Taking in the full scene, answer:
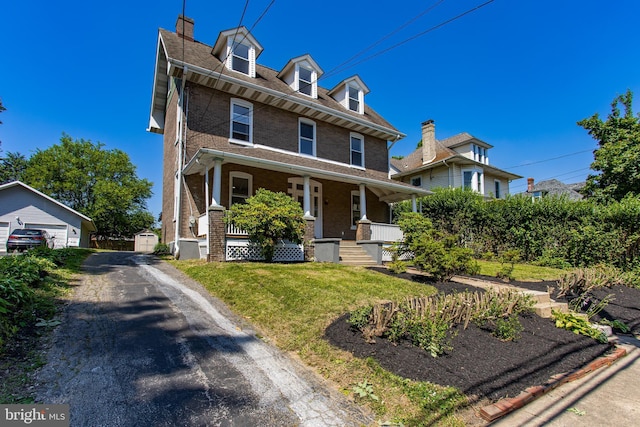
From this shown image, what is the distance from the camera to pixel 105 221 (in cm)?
3772

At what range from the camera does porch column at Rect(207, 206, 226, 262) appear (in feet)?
32.3

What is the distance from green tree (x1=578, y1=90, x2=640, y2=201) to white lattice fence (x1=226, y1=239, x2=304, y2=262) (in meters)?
19.0

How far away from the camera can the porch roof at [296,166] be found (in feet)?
34.1

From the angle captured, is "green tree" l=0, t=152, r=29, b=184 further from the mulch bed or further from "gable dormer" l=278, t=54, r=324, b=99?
the mulch bed

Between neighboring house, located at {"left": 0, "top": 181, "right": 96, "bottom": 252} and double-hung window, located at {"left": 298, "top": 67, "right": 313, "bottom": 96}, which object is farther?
neighboring house, located at {"left": 0, "top": 181, "right": 96, "bottom": 252}

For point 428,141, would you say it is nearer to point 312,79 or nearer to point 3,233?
point 312,79

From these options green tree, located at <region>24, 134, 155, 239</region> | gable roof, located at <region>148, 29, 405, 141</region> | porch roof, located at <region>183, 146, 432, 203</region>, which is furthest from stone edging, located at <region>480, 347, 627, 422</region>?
green tree, located at <region>24, 134, 155, 239</region>

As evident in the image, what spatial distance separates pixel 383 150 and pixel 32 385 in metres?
17.4

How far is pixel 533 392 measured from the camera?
3514 millimetres

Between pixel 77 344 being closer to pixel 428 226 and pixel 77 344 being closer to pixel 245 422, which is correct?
pixel 245 422

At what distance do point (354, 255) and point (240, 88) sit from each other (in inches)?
325

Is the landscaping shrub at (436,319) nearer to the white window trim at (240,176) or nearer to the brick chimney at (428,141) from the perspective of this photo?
the white window trim at (240,176)

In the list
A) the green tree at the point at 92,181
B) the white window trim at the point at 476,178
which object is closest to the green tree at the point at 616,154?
the white window trim at the point at 476,178

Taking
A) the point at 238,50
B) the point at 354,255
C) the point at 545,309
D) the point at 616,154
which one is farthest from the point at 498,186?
the point at 545,309
